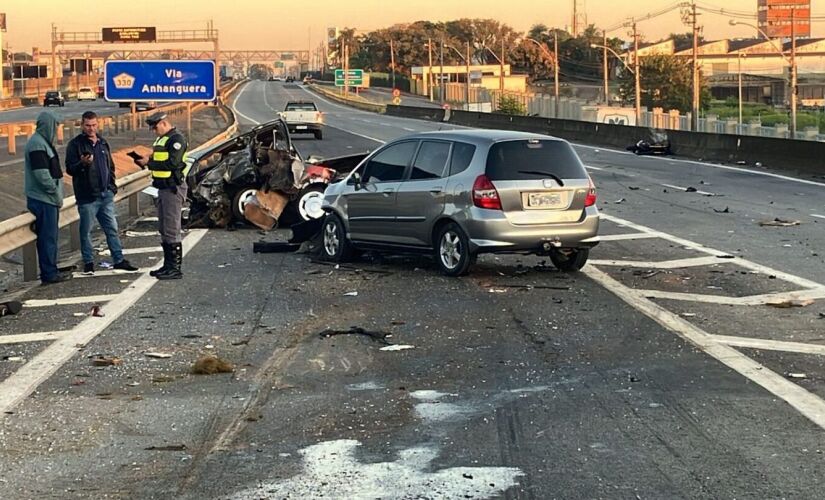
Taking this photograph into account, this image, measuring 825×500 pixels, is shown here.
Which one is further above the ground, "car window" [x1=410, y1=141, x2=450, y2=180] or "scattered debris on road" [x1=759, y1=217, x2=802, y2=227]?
"car window" [x1=410, y1=141, x2=450, y2=180]

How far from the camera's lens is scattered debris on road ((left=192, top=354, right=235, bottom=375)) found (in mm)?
8109

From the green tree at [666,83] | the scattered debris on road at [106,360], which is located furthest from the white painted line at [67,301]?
the green tree at [666,83]

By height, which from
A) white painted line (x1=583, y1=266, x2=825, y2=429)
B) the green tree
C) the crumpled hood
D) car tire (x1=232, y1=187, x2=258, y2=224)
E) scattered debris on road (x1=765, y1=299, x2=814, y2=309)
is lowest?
white painted line (x1=583, y1=266, x2=825, y2=429)

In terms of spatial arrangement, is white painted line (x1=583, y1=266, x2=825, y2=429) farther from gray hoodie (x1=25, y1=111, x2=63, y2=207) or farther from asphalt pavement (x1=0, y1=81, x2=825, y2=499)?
gray hoodie (x1=25, y1=111, x2=63, y2=207)

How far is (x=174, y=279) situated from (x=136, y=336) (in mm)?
3317

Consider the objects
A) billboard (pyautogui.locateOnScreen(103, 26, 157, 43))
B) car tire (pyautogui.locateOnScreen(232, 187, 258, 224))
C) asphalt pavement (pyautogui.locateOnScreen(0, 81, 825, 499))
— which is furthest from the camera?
billboard (pyautogui.locateOnScreen(103, 26, 157, 43))

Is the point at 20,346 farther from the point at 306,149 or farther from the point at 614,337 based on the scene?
the point at 306,149

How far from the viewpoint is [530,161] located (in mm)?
12430

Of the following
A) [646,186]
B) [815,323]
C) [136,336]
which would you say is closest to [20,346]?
[136,336]

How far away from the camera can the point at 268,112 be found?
3590 inches

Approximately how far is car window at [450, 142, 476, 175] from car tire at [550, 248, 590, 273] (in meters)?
1.45

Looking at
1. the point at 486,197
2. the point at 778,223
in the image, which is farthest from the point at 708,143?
the point at 486,197

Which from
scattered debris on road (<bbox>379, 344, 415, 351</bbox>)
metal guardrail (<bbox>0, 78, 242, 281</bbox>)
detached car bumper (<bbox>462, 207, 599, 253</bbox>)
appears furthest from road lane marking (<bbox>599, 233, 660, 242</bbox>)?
scattered debris on road (<bbox>379, 344, 415, 351</bbox>)

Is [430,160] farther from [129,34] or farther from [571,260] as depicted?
[129,34]
